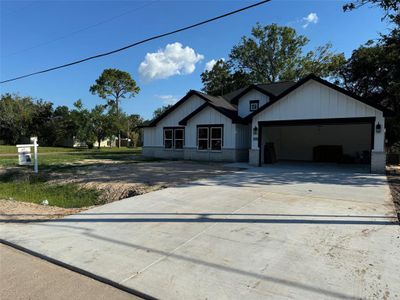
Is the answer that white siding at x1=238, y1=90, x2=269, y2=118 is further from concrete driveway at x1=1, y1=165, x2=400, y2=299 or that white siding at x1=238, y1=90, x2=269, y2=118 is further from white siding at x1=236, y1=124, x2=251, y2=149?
concrete driveway at x1=1, y1=165, x2=400, y2=299

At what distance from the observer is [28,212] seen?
761cm

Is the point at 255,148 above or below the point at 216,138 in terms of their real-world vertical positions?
below

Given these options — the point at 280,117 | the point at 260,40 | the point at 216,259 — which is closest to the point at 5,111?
the point at 260,40

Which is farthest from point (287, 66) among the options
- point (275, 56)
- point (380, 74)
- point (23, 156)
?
point (23, 156)

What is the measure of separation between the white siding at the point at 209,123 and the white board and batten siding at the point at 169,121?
5.31 ft

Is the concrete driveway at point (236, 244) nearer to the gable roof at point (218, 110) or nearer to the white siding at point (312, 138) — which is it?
the gable roof at point (218, 110)

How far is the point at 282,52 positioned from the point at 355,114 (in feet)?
95.0

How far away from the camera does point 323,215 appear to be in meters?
6.30

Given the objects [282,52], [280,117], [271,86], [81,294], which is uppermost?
[282,52]

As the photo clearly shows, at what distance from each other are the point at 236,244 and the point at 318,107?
12007mm

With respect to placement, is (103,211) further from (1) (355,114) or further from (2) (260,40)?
(2) (260,40)

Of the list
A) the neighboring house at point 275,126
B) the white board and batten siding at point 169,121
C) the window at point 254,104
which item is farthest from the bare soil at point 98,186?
the window at point 254,104

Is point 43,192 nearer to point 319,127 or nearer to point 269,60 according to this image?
point 319,127

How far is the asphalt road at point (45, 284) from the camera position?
3445mm
